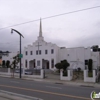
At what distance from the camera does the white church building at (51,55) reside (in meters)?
50.2

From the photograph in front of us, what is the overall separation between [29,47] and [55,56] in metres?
11.1

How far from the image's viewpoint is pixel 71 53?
52500 mm

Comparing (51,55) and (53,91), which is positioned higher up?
(51,55)

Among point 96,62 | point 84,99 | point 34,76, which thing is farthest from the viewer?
point 96,62

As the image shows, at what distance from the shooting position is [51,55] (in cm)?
5509

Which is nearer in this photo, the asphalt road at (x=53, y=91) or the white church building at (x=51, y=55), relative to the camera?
the asphalt road at (x=53, y=91)

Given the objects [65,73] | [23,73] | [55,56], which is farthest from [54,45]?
[65,73]

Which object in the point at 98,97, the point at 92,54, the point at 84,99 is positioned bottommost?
the point at 84,99

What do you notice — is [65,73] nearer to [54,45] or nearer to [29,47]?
[54,45]

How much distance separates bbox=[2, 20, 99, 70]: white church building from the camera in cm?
5019

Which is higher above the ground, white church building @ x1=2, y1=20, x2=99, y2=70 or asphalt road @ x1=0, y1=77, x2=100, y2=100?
white church building @ x1=2, y1=20, x2=99, y2=70

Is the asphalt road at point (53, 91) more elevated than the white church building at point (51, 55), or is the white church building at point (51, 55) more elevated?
the white church building at point (51, 55)

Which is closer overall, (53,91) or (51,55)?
(53,91)

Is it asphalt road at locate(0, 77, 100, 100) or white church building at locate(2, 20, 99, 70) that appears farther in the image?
white church building at locate(2, 20, 99, 70)
